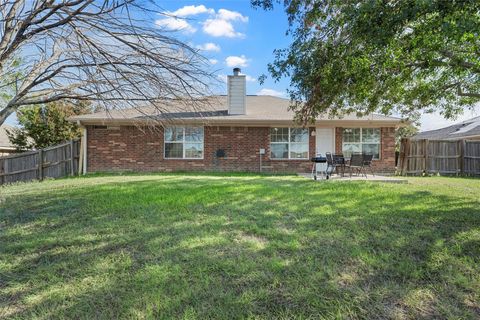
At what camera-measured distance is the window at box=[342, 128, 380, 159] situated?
48.8ft

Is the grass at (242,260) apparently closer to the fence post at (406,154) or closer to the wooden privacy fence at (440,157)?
the fence post at (406,154)

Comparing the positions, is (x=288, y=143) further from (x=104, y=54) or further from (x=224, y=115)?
(x=104, y=54)

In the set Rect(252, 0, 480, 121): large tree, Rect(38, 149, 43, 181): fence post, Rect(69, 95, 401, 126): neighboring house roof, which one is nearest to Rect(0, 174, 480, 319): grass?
Rect(69, 95, 401, 126): neighboring house roof

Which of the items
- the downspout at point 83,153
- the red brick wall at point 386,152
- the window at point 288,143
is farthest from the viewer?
the window at point 288,143

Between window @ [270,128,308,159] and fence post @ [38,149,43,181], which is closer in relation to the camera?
fence post @ [38,149,43,181]

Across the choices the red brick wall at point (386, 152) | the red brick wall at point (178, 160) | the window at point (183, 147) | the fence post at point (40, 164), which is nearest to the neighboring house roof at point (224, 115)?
the red brick wall at point (386, 152)

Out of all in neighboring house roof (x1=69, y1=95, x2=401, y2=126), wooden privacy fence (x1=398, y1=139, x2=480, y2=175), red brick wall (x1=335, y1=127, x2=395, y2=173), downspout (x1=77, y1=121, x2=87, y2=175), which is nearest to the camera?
neighboring house roof (x1=69, y1=95, x2=401, y2=126)

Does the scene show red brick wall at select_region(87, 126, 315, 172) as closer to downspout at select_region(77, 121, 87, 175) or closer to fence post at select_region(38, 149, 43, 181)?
downspout at select_region(77, 121, 87, 175)

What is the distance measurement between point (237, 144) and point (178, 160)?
2.80m

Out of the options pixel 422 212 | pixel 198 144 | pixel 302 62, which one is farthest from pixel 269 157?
pixel 422 212

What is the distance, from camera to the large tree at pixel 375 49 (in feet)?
Answer: 13.0

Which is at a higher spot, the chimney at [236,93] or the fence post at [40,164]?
the chimney at [236,93]

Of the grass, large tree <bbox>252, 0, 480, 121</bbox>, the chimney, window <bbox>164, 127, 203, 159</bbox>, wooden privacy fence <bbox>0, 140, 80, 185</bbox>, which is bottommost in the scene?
the grass

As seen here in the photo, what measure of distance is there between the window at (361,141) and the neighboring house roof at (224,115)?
2.45 ft
